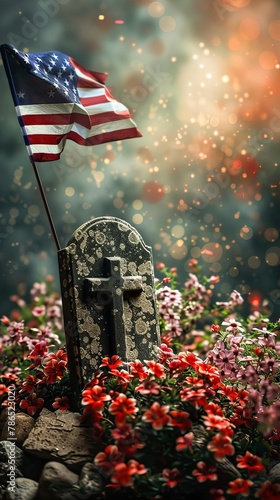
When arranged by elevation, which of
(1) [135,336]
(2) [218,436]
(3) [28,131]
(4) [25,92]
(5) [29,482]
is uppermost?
(4) [25,92]

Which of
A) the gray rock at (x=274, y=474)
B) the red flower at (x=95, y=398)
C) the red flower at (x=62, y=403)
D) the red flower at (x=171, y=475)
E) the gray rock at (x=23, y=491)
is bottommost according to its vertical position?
the gray rock at (x=274, y=474)

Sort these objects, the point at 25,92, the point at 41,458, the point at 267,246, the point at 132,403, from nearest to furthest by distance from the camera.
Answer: the point at 132,403 → the point at 41,458 → the point at 25,92 → the point at 267,246

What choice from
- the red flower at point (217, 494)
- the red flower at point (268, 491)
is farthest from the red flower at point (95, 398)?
the red flower at point (268, 491)

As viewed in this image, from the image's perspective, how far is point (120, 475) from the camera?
268cm

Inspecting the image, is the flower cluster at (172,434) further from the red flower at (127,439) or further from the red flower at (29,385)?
the red flower at (29,385)

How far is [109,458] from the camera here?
2.79 m

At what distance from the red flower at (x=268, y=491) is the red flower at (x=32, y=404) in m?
1.38

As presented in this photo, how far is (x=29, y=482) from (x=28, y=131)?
79.9 inches

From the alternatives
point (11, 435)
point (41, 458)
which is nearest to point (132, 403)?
point (41, 458)

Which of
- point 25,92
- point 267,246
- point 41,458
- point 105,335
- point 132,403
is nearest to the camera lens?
point 132,403

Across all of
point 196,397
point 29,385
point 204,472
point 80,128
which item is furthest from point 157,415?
point 80,128

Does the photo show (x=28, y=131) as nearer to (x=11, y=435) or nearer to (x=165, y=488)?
(x=11, y=435)

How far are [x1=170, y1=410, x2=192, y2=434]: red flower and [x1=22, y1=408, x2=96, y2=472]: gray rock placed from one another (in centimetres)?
47

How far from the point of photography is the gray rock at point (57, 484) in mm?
2796
